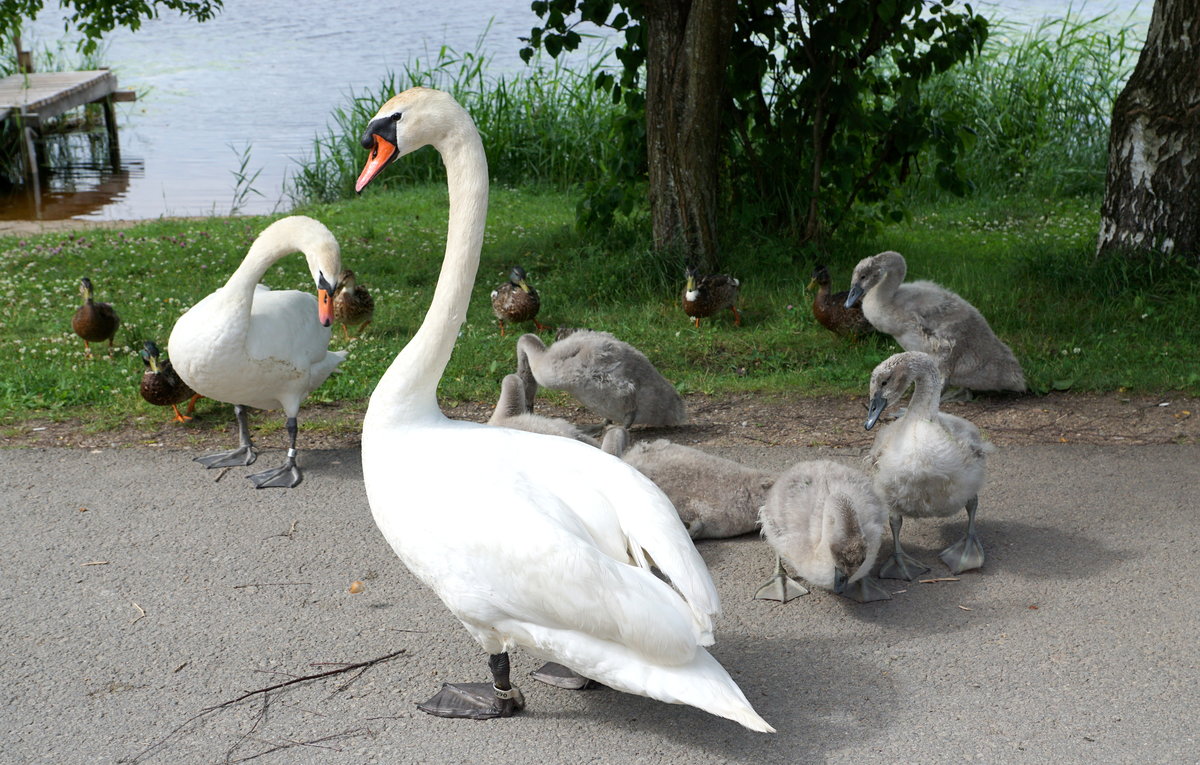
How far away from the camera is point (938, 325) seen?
21.8 feet

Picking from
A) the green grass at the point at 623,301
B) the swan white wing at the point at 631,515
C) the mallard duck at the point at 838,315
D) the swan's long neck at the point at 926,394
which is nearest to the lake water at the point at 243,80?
the green grass at the point at 623,301

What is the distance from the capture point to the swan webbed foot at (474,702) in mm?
3664

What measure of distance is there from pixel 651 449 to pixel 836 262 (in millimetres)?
4784

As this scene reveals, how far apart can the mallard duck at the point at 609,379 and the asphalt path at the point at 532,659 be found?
50.2 inches

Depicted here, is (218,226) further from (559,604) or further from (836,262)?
(559,604)

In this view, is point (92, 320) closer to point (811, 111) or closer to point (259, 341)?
point (259, 341)

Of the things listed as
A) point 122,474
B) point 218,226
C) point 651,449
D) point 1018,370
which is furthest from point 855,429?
point 218,226

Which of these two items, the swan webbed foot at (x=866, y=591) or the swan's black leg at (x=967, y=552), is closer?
the swan webbed foot at (x=866, y=591)

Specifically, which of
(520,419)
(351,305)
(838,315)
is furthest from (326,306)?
(838,315)

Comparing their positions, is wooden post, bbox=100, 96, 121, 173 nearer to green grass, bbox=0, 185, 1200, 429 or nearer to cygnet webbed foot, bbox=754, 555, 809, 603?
green grass, bbox=0, 185, 1200, 429

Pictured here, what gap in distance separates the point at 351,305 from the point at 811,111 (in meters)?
4.38

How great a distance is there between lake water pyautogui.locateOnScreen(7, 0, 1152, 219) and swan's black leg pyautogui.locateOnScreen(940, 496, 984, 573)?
11.2m

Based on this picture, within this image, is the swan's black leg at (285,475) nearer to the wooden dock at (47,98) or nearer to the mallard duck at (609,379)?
the mallard duck at (609,379)

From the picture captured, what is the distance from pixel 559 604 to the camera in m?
3.25
